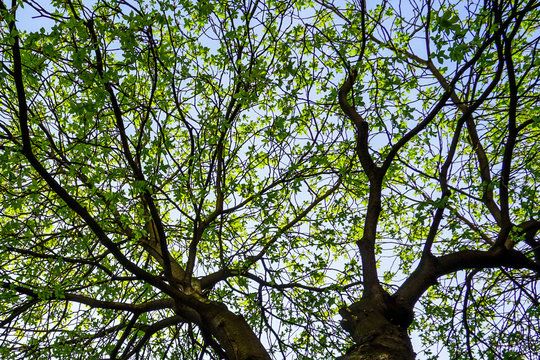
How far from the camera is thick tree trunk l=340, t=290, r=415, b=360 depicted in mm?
3422

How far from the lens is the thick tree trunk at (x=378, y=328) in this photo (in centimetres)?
342

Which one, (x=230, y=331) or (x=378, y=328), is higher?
(x=230, y=331)

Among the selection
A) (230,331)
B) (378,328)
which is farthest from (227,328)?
(378,328)

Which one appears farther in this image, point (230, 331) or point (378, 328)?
point (230, 331)

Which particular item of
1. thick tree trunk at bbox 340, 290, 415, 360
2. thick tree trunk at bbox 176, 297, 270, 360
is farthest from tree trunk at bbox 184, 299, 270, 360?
thick tree trunk at bbox 340, 290, 415, 360

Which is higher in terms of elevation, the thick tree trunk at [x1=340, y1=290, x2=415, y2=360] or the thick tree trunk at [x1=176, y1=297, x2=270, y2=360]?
the thick tree trunk at [x1=176, y1=297, x2=270, y2=360]

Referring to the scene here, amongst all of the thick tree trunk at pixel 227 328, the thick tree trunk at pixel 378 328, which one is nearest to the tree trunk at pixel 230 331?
the thick tree trunk at pixel 227 328

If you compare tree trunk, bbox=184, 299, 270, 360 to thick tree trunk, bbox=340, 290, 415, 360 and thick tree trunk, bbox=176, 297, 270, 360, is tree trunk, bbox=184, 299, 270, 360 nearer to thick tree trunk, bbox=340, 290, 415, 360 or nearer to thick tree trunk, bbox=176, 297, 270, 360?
thick tree trunk, bbox=176, 297, 270, 360

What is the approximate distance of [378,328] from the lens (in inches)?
145

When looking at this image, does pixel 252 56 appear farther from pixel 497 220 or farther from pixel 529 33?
pixel 529 33

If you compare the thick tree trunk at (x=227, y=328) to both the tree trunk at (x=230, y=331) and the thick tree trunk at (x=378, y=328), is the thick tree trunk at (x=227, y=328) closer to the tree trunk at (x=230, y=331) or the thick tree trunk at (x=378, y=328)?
the tree trunk at (x=230, y=331)

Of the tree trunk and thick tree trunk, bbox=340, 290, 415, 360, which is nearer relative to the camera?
thick tree trunk, bbox=340, 290, 415, 360

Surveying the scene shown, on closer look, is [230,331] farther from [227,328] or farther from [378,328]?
[378,328]

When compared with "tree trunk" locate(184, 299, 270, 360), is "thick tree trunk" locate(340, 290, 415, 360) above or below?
below
